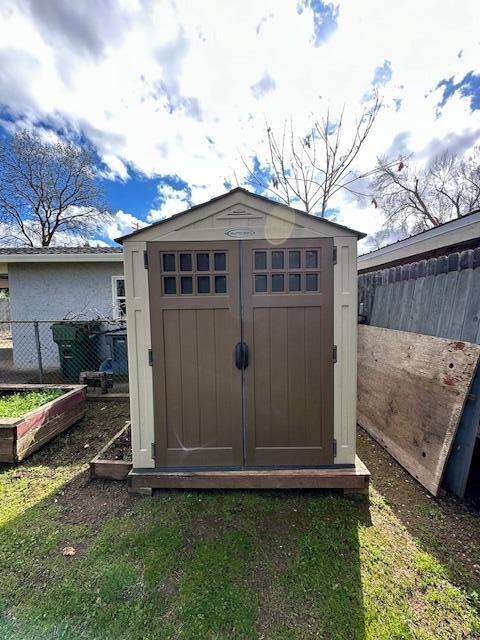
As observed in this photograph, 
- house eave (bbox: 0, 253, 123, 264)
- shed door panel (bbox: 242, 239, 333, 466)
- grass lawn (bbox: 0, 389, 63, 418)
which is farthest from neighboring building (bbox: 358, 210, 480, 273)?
house eave (bbox: 0, 253, 123, 264)

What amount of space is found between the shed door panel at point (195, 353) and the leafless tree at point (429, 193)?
17.6 meters

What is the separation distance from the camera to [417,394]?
2.75 m

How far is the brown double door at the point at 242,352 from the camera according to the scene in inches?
93.0

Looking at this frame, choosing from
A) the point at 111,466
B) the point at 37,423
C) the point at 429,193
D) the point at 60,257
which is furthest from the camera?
the point at 429,193

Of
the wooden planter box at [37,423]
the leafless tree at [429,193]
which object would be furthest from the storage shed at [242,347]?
the leafless tree at [429,193]

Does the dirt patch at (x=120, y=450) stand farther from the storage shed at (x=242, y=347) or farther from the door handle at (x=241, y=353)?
the door handle at (x=241, y=353)

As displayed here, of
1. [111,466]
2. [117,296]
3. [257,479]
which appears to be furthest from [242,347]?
[117,296]

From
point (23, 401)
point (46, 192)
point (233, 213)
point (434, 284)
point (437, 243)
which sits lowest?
point (23, 401)

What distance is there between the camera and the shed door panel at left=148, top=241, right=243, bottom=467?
2377 mm

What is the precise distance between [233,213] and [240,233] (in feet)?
0.59

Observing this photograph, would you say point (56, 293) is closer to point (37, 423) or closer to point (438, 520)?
point (37, 423)

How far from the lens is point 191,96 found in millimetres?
7602

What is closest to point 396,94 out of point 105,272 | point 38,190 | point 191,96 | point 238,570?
point 191,96

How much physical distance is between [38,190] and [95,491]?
2116 cm
